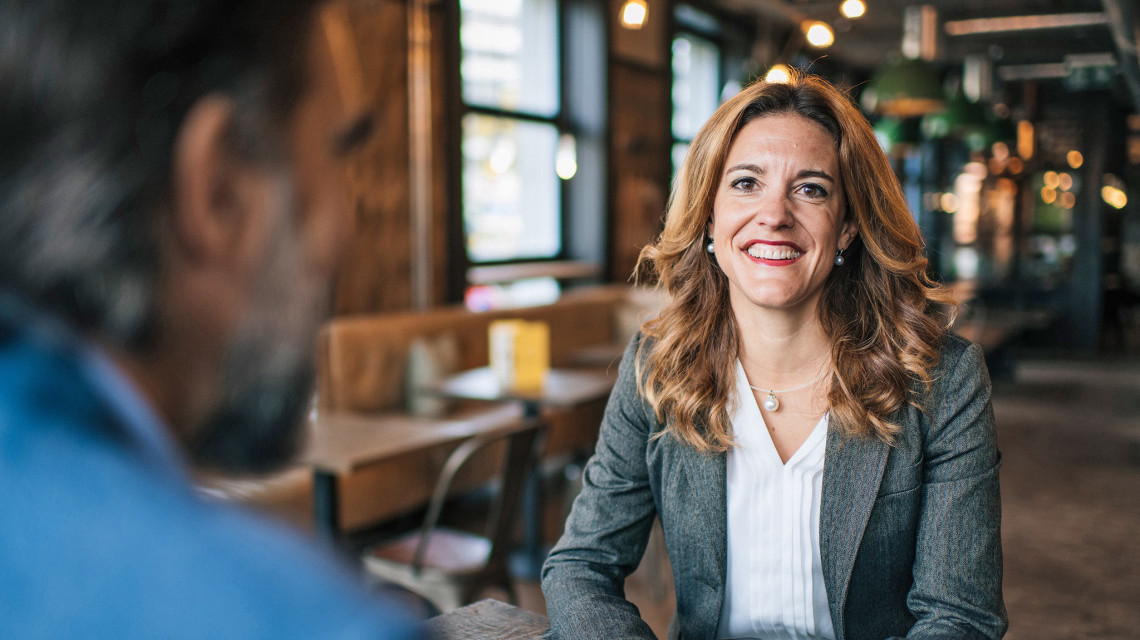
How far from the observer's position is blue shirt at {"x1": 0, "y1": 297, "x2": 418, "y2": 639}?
31cm

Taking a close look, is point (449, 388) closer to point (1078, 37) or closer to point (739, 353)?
point (739, 353)

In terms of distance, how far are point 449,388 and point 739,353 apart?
2.58 metres

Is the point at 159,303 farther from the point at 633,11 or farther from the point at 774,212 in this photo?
the point at 633,11

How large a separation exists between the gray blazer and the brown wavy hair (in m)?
0.04

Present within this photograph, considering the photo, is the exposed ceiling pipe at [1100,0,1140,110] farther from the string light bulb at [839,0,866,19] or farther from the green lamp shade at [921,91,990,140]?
the string light bulb at [839,0,866,19]

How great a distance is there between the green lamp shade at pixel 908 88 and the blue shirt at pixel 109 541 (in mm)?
5609

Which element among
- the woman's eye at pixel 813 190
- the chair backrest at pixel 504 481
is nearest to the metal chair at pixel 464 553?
the chair backrest at pixel 504 481

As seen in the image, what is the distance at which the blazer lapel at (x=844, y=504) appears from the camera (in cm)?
140

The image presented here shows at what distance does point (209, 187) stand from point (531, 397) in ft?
11.6

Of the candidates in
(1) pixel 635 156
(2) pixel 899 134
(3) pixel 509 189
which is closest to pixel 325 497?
(3) pixel 509 189

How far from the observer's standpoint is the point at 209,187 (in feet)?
1.16

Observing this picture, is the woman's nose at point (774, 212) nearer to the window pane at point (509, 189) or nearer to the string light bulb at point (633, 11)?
the string light bulb at point (633, 11)

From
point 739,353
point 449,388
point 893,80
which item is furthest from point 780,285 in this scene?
point 893,80

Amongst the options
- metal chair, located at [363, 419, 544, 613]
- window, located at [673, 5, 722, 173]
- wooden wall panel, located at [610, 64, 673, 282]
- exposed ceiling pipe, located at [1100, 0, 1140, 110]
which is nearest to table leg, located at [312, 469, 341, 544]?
metal chair, located at [363, 419, 544, 613]
